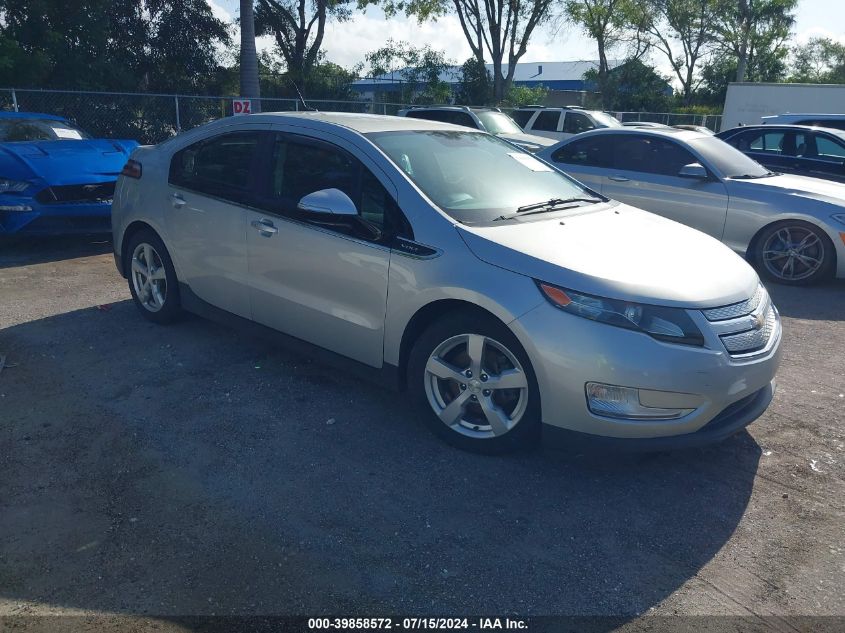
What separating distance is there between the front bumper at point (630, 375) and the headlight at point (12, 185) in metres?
6.50

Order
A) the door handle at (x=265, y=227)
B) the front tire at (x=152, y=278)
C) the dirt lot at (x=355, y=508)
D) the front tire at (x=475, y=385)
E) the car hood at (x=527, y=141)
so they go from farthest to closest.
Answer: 1. the car hood at (x=527, y=141)
2. the front tire at (x=152, y=278)
3. the door handle at (x=265, y=227)
4. the front tire at (x=475, y=385)
5. the dirt lot at (x=355, y=508)

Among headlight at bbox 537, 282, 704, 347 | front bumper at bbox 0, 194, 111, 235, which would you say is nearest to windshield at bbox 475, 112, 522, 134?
front bumper at bbox 0, 194, 111, 235

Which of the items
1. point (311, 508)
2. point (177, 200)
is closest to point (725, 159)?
point (177, 200)

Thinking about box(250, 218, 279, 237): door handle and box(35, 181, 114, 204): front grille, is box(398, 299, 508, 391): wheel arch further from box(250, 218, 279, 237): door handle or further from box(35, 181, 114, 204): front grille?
box(35, 181, 114, 204): front grille

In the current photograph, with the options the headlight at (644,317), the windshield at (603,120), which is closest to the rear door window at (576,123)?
the windshield at (603,120)

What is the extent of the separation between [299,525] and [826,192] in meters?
7.11

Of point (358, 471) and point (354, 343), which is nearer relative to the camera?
point (358, 471)

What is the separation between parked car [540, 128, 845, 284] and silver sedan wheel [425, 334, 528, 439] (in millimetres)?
5288

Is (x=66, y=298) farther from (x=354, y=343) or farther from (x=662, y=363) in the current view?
(x=662, y=363)

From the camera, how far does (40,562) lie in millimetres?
2912

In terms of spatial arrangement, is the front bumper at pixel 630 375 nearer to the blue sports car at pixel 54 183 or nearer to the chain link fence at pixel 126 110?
the blue sports car at pixel 54 183

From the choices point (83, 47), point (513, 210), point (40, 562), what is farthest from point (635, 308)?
point (83, 47)

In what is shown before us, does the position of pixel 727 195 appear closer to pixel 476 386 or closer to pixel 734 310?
pixel 734 310

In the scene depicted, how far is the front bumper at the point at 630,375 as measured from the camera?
327cm
